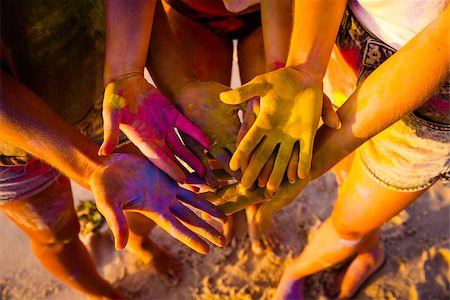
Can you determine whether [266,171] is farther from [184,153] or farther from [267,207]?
[184,153]

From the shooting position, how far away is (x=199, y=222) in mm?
1119

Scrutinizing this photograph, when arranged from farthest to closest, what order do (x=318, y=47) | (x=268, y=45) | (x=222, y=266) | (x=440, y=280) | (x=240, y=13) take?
(x=222, y=266)
(x=440, y=280)
(x=240, y=13)
(x=268, y=45)
(x=318, y=47)

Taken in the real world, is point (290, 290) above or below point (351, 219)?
below

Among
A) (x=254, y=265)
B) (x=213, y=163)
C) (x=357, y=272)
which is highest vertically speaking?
(x=213, y=163)

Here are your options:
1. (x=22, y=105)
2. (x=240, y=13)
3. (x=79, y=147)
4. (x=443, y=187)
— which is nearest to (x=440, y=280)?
(x=443, y=187)

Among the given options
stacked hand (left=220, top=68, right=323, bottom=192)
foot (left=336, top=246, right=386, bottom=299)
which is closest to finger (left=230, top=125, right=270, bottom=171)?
stacked hand (left=220, top=68, right=323, bottom=192)

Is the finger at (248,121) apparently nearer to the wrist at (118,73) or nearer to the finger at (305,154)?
the finger at (305,154)

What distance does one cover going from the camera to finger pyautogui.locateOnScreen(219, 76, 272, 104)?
105 centimetres

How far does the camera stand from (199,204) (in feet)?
3.79

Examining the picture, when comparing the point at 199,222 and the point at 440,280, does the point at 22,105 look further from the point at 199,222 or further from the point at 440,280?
the point at 440,280

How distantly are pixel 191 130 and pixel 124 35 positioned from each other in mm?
340

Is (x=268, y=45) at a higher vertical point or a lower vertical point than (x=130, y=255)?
higher

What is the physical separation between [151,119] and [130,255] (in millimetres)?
1046

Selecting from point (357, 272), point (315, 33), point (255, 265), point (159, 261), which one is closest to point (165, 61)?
point (315, 33)
